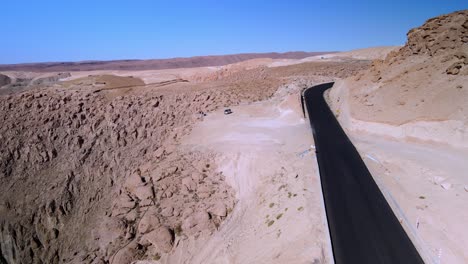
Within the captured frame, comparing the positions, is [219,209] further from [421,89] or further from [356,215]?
[421,89]

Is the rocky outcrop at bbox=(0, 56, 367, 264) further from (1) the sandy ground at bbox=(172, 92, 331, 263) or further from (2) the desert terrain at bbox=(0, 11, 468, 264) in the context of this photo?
(1) the sandy ground at bbox=(172, 92, 331, 263)

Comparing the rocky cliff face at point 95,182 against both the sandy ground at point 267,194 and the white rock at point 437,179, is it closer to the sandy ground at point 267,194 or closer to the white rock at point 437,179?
the sandy ground at point 267,194

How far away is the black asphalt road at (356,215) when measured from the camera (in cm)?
1020

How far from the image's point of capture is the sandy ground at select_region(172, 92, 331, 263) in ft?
37.2

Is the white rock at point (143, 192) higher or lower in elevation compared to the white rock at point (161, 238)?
higher

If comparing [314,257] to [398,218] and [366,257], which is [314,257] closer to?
[366,257]

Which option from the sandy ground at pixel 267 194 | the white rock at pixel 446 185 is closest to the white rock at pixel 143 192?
the sandy ground at pixel 267 194

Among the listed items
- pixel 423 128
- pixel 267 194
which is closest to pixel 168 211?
pixel 267 194

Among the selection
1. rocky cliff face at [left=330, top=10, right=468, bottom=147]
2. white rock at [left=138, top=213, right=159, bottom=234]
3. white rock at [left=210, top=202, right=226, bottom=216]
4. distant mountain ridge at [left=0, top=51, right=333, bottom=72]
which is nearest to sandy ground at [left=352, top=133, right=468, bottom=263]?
rocky cliff face at [left=330, top=10, right=468, bottom=147]

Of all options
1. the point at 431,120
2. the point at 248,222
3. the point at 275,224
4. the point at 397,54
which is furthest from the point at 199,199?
the point at 397,54

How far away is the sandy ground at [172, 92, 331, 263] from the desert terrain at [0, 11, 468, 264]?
0.08m

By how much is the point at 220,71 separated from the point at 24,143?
44.8m

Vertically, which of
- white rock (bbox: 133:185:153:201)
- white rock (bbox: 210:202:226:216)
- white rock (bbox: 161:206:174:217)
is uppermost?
white rock (bbox: 210:202:226:216)

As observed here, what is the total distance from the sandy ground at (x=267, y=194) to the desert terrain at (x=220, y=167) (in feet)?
0.28
